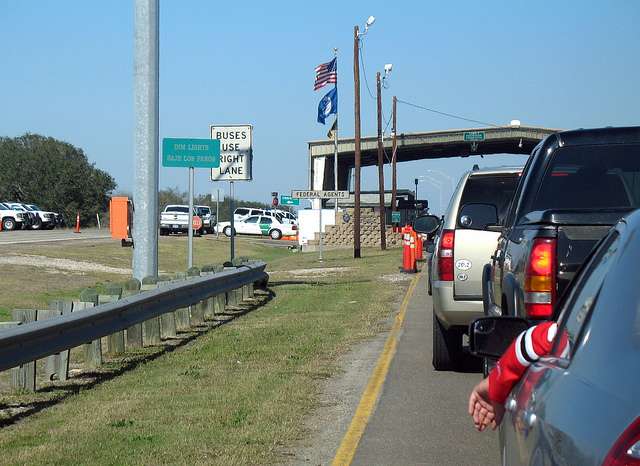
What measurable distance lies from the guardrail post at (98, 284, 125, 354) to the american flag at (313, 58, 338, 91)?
1189 inches

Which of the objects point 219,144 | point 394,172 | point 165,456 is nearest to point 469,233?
point 165,456

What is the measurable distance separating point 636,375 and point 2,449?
18.7ft

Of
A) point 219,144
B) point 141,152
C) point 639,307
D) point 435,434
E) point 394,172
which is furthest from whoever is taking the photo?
point 394,172

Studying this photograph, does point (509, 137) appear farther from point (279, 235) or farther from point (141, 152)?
point (141, 152)

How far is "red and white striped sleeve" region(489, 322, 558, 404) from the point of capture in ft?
11.8

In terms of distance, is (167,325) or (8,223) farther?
(8,223)

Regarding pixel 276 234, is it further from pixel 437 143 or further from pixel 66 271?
pixel 66 271

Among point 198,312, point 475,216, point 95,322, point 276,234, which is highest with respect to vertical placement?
point 475,216

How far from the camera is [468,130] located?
218 ft

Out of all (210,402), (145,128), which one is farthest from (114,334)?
(145,128)

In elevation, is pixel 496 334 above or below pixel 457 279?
above

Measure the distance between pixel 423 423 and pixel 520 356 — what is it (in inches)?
183

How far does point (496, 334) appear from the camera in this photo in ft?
13.3

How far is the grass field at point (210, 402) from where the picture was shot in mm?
7043
